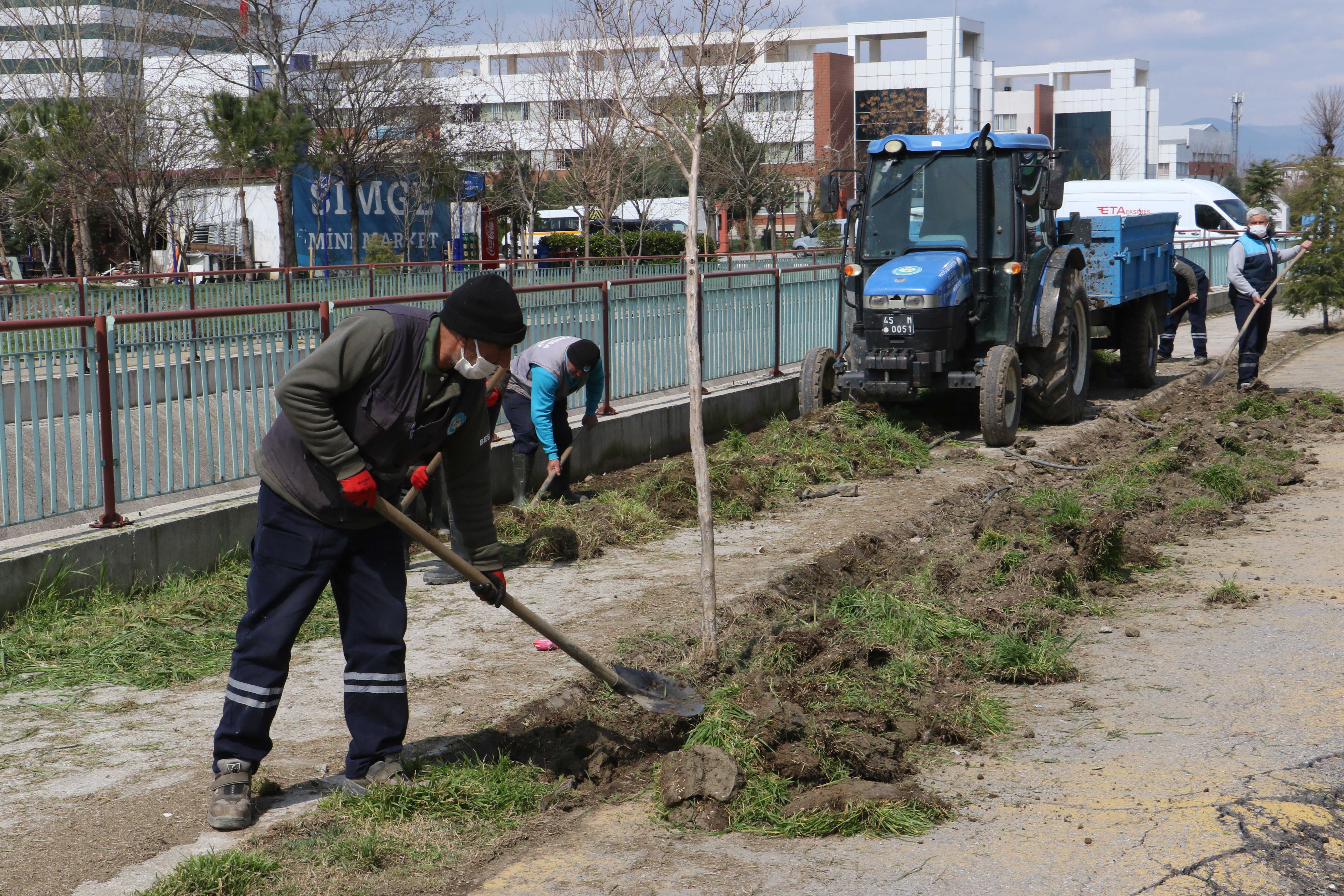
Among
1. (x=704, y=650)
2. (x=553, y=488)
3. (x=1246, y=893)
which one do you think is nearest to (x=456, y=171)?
(x=553, y=488)

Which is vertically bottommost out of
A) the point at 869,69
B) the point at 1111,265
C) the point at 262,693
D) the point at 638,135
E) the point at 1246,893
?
the point at 1246,893

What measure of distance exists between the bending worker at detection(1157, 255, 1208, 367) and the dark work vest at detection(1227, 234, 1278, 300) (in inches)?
88.3

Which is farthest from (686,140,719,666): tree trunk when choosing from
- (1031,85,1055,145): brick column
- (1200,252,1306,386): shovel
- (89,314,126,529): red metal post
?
(1031,85,1055,145): brick column

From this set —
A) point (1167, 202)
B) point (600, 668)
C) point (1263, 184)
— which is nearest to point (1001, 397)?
point (600, 668)

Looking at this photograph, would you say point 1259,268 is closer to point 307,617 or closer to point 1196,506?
point 1196,506

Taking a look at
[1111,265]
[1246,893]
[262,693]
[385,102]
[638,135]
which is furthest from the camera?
[385,102]

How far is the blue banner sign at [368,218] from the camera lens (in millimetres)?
31625

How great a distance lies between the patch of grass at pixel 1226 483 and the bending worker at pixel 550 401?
4628 mm

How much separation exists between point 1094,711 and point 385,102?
27.8 metres

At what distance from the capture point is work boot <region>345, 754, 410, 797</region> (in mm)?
4031

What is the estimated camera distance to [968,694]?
504 centimetres

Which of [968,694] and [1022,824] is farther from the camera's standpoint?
[968,694]

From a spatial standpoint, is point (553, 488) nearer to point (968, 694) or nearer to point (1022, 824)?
point (968, 694)

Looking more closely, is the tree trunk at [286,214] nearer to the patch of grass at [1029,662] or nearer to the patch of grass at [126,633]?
the patch of grass at [126,633]
